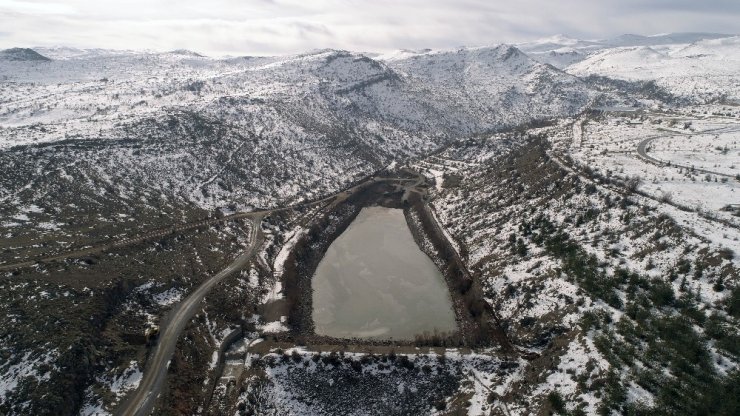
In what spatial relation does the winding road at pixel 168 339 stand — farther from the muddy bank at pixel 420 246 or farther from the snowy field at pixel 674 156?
the snowy field at pixel 674 156

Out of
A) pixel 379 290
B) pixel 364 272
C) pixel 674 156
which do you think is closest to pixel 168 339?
pixel 379 290

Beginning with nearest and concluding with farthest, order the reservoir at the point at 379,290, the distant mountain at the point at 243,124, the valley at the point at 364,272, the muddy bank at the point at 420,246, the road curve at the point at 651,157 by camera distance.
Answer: the valley at the point at 364,272, the muddy bank at the point at 420,246, the reservoir at the point at 379,290, the road curve at the point at 651,157, the distant mountain at the point at 243,124

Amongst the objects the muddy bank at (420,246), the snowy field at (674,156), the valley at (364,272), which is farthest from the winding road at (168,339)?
the snowy field at (674,156)

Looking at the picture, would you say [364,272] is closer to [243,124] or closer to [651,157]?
[651,157]

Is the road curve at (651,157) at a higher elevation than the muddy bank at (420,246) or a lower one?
higher

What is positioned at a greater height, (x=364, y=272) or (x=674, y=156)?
(x=674, y=156)
